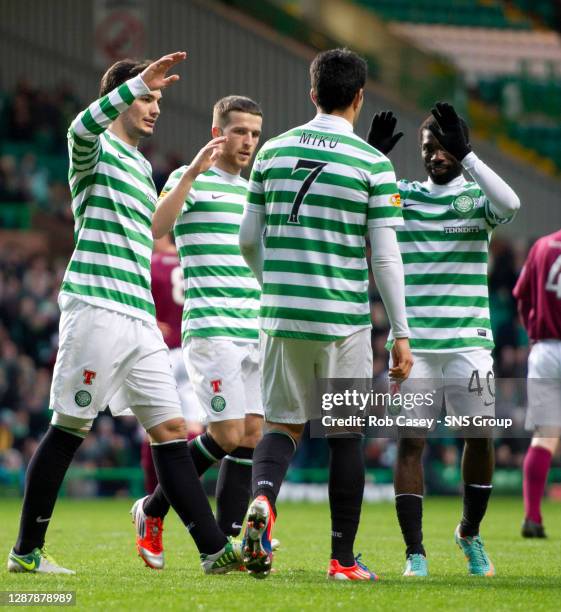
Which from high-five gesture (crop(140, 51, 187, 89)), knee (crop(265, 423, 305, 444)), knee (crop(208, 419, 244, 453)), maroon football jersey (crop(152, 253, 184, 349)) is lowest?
knee (crop(208, 419, 244, 453))

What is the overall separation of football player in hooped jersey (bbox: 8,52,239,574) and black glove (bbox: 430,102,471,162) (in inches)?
51.0

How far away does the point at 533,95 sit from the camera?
80.7ft

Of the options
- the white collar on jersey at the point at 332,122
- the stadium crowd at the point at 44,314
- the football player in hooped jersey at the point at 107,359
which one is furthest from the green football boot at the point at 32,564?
the stadium crowd at the point at 44,314

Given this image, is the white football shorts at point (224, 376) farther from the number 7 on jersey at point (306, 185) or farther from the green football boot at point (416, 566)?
the number 7 on jersey at point (306, 185)

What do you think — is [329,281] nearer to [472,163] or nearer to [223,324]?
[472,163]

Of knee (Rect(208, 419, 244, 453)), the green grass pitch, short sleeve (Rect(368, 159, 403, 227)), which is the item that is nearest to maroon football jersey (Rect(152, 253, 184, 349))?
the green grass pitch

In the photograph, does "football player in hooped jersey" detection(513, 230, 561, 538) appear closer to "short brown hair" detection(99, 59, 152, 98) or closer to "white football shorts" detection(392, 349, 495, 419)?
"white football shorts" detection(392, 349, 495, 419)

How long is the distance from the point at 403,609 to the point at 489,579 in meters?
1.36

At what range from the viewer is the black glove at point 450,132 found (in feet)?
20.5

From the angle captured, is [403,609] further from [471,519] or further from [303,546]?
[303,546]

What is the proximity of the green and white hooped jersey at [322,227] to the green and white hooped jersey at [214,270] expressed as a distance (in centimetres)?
119

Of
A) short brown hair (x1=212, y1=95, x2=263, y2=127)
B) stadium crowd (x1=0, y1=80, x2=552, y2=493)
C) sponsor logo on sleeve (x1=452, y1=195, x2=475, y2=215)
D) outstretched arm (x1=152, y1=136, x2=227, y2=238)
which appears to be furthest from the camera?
stadium crowd (x1=0, y1=80, x2=552, y2=493)

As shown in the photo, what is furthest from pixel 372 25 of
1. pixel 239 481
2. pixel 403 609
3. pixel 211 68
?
pixel 403 609

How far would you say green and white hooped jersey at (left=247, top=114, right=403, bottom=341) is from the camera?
5.63 meters
